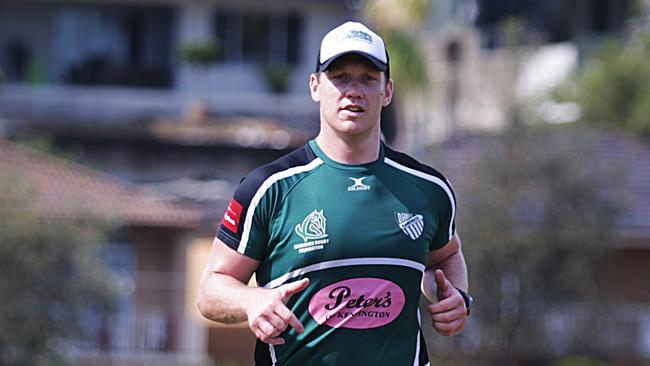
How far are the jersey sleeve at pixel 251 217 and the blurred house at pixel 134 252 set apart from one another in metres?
15.8

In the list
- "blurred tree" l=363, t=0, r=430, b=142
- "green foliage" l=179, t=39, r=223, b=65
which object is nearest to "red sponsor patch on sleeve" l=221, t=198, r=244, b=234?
"blurred tree" l=363, t=0, r=430, b=142

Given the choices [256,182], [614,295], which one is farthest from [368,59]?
[614,295]

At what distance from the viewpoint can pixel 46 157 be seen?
31391 millimetres

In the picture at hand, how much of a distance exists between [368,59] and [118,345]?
67.9 ft

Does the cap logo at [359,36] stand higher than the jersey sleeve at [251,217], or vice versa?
the cap logo at [359,36]

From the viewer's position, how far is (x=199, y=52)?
40.2m

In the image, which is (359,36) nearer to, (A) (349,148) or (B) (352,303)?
(A) (349,148)

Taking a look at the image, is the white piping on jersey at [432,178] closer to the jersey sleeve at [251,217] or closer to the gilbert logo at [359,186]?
A: the gilbert logo at [359,186]

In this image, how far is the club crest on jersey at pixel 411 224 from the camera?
5.51 meters

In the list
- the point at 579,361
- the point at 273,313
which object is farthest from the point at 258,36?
the point at 273,313

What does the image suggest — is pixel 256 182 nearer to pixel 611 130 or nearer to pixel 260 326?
pixel 260 326

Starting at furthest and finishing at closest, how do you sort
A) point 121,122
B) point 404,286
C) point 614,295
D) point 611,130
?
point 121,122
point 611,130
point 614,295
point 404,286

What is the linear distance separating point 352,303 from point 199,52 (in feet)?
116

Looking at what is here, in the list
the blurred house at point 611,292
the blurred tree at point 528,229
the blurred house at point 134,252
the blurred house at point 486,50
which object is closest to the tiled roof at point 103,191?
the blurred house at point 134,252
